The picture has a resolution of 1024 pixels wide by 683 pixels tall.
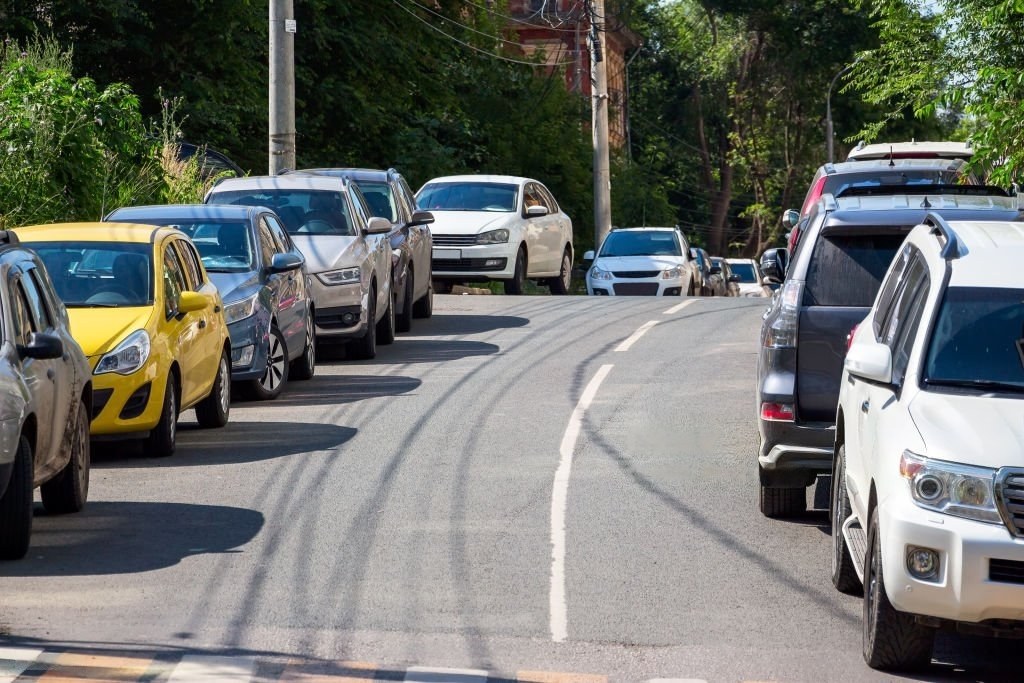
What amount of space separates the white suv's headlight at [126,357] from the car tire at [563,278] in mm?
17742

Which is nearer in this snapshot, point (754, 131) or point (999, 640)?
point (999, 640)

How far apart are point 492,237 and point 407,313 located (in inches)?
189

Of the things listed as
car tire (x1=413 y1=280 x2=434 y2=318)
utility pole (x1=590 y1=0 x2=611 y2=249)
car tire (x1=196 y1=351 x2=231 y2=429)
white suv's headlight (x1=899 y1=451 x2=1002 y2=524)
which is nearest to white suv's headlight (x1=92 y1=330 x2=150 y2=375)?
car tire (x1=196 y1=351 x2=231 y2=429)

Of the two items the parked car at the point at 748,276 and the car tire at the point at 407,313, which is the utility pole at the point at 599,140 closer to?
the parked car at the point at 748,276

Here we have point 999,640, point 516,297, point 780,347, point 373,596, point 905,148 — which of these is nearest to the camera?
point 999,640

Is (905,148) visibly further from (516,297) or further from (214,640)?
(214,640)

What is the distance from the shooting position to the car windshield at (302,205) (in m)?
18.8

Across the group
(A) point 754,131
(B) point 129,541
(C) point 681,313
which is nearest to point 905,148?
(C) point 681,313

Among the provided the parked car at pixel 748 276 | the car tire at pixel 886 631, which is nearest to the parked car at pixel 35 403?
the car tire at pixel 886 631

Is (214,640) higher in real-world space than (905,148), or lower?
lower

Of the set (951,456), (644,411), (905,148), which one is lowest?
(644,411)

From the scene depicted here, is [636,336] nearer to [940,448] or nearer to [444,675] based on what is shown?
[444,675]

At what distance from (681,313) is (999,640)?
15795 mm

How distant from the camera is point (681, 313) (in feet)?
76.8
